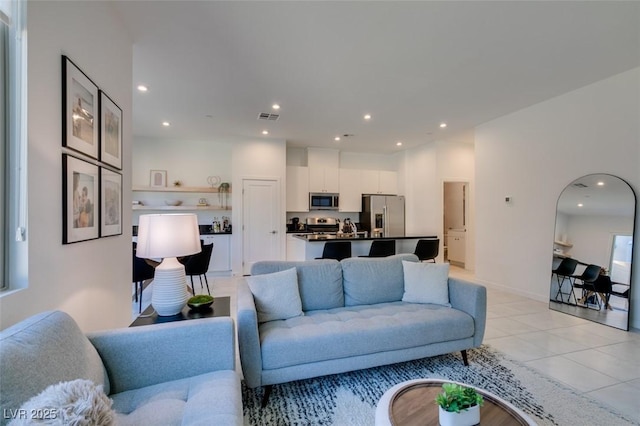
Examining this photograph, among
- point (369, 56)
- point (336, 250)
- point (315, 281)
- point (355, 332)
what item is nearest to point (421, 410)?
A: point (355, 332)

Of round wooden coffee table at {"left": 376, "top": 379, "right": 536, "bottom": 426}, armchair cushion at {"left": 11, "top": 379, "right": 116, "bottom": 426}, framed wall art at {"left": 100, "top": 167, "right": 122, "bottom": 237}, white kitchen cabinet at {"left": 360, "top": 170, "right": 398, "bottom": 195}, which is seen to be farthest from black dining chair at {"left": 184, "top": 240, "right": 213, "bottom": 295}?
white kitchen cabinet at {"left": 360, "top": 170, "right": 398, "bottom": 195}

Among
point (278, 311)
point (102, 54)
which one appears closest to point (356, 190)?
point (278, 311)

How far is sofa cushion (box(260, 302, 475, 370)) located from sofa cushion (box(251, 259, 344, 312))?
0.10m

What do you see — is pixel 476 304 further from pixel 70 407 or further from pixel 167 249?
pixel 70 407

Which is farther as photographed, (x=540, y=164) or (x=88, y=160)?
(x=540, y=164)

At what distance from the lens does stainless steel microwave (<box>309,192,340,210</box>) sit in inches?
256

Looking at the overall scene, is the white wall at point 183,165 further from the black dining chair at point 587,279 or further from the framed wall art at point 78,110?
the black dining chair at point 587,279

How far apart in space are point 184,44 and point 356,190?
16.0ft

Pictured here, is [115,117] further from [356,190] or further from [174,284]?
[356,190]

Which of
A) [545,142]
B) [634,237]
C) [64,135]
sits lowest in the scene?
[634,237]

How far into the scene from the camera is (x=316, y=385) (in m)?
2.05

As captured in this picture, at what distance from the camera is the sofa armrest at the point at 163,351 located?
53.6 inches

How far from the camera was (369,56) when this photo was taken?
285 cm

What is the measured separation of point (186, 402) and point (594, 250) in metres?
4.52
